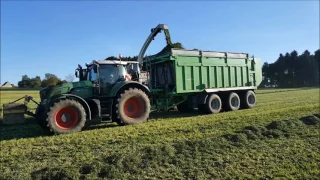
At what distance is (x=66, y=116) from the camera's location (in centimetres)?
980

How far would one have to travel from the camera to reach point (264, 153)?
6996mm

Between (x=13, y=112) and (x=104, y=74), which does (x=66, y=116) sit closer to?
(x=13, y=112)

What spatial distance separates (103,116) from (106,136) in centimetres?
201

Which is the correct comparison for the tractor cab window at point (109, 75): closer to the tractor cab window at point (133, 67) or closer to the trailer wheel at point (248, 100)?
the tractor cab window at point (133, 67)

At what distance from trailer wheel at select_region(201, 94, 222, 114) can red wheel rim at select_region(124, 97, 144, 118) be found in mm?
3692

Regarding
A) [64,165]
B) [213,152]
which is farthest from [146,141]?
[64,165]

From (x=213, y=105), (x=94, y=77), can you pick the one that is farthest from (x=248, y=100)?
(x=94, y=77)

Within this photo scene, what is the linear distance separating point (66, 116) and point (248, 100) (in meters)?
9.72

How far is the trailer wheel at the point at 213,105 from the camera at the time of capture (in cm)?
1381

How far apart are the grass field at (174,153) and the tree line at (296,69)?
70.2 meters

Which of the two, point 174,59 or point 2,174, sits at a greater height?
point 174,59

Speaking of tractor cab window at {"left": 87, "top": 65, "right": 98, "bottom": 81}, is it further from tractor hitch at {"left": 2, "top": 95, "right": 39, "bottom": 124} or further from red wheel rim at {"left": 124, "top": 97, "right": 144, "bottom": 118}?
tractor hitch at {"left": 2, "top": 95, "right": 39, "bottom": 124}

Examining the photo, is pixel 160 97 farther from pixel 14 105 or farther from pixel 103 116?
pixel 14 105

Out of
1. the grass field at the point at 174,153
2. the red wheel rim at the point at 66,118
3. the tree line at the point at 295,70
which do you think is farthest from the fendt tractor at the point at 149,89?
the tree line at the point at 295,70
